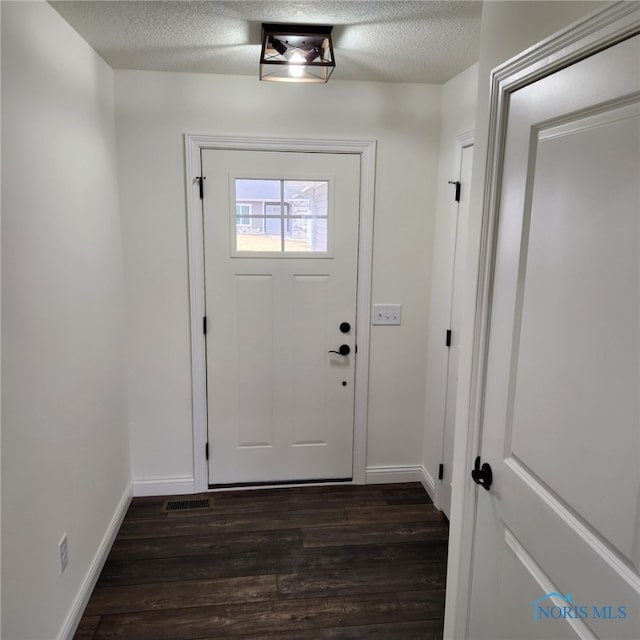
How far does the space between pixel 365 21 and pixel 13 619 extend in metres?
2.44

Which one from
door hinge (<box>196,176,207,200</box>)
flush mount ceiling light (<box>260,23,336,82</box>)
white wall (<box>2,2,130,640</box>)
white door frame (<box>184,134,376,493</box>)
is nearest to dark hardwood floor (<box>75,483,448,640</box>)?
white wall (<box>2,2,130,640</box>)

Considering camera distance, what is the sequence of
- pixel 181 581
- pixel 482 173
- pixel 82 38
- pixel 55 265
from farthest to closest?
pixel 181 581, pixel 82 38, pixel 55 265, pixel 482 173

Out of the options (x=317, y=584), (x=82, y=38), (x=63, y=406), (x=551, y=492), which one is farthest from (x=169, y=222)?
(x=551, y=492)

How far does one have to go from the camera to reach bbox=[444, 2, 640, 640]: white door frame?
98 cm

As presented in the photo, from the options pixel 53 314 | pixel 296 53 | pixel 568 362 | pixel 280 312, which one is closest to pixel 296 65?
pixel 296 53

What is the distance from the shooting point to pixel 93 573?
2.26 meters

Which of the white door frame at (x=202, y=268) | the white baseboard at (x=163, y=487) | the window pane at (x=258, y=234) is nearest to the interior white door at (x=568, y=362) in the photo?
the white door frame at (x=202, y=268)

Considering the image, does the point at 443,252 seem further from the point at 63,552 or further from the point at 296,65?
the point at 63,552

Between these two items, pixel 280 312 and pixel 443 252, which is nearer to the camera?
pixel 443 252

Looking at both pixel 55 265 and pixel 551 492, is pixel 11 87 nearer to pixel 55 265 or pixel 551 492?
pixel 55 265

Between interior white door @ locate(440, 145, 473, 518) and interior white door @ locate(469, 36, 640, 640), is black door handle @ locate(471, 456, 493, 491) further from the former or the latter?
interior white door @ locate(440, 145, 473, 518)

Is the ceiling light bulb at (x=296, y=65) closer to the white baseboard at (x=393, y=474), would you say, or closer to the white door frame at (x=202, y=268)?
the white door frame at (x=202, y=268)

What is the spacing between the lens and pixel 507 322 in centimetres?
136

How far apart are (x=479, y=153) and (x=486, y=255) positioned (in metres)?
0.34
